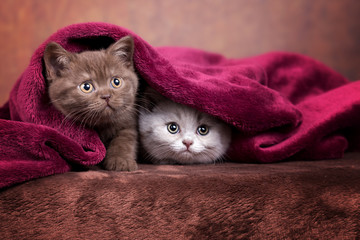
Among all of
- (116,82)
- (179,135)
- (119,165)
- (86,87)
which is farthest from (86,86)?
(179,135)

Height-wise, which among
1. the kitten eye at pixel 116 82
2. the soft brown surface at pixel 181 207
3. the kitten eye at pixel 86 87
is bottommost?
the soft brown surface at pixel 181 207

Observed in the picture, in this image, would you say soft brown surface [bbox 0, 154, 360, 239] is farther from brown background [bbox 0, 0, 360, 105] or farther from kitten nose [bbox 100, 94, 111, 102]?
brown background [bbox 0, 0, 360, 105]

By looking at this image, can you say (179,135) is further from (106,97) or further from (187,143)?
(106,97)

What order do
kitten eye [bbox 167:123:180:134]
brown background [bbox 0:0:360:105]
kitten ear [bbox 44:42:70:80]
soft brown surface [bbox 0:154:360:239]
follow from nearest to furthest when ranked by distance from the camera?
1. soft brown surface [bbox 0:154:360:239]
2. kitten ear [bbox 44:42:70:80]
3. kitten eye [bbox 167:123:180:134]
4. brown background [bbox 0:0:360:105]

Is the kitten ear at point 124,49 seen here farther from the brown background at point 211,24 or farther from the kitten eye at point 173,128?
the brown background at point 211,24

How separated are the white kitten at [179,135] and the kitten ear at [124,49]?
19 cm

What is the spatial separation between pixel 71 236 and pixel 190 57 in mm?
1119

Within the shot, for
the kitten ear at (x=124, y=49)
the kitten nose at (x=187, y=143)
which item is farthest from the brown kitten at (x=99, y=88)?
the kitten nose at (x=187, y=143)

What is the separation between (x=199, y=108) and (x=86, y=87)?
456 mm

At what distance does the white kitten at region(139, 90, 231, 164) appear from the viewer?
127cm

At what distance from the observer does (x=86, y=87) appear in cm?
115

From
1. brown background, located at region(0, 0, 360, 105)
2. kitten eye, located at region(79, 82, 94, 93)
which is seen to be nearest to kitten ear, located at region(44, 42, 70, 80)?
kitten eye, located at region(79, 82, 94, 93)

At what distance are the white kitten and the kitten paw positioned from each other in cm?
21

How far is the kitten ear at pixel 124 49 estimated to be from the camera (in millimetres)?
1154
